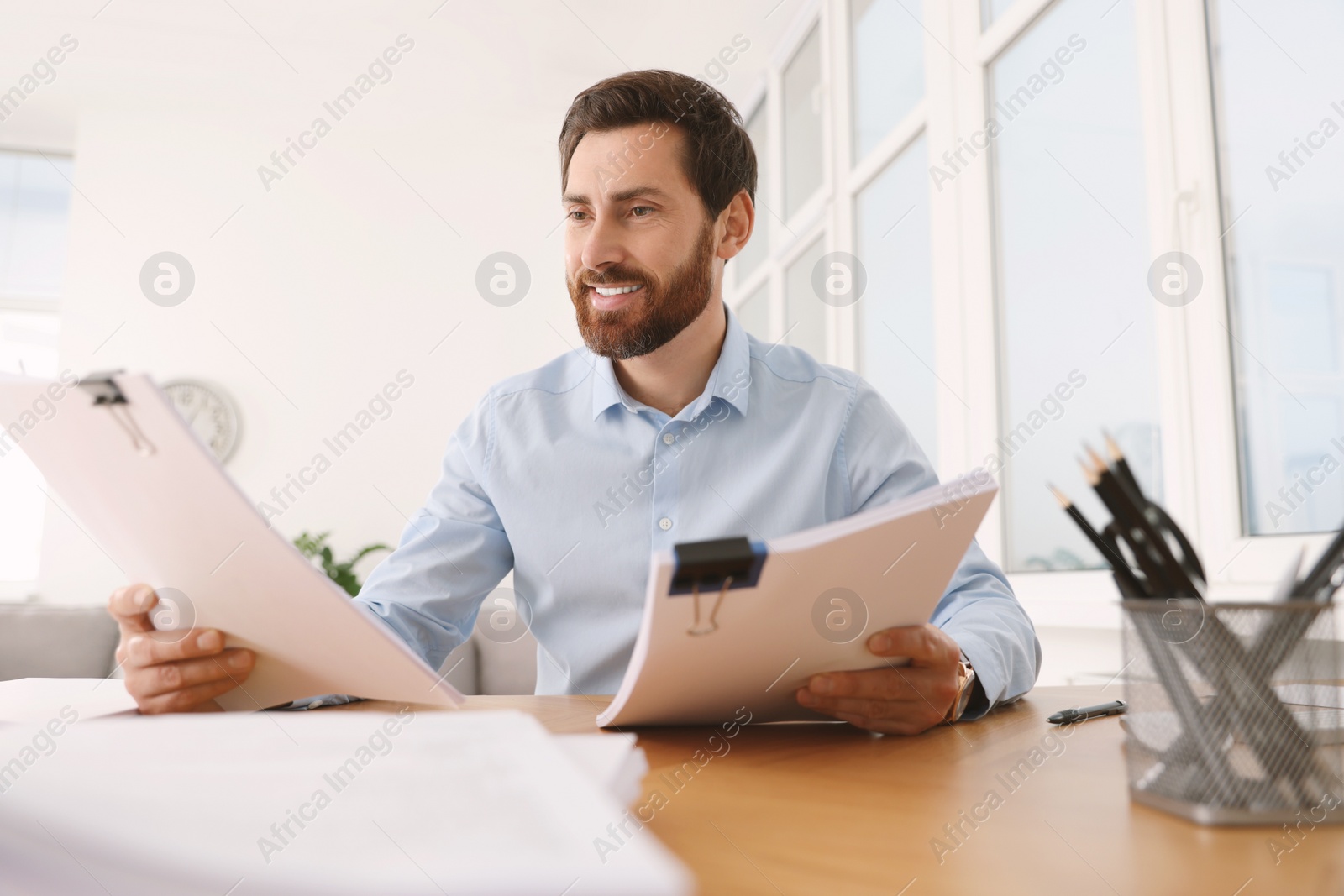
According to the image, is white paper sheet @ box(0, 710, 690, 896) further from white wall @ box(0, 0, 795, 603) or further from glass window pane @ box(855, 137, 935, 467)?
white wall @ box(0, 0, 795, 603)

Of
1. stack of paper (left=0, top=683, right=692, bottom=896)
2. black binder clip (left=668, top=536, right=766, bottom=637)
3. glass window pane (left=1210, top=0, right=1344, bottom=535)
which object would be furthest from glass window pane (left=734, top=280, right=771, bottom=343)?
stack of paper (left=0, top=683, right=692, bottom=896)

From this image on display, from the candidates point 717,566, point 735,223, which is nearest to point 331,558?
point 735,223

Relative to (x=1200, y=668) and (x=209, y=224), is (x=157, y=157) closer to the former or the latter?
(x=209, y=224)

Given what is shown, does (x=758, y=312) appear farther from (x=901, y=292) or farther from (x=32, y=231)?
(x=32, y=231)

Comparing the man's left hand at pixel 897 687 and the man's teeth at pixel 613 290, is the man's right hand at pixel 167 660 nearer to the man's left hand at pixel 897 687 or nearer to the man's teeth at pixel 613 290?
the man's left hand at pixel 897 687

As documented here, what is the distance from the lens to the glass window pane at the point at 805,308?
394 centimetres

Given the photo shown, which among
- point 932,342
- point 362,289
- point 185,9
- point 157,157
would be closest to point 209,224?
point 157,157

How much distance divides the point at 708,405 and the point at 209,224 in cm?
467

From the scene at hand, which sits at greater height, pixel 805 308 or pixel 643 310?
pixel 643 310

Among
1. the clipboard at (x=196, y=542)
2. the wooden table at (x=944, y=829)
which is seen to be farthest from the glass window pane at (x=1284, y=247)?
the clipboard at (x=196, y=542)

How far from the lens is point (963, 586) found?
1.07 metres

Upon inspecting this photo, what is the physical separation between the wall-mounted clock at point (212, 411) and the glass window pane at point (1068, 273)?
13.4 ft

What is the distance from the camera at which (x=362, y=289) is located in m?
5.14

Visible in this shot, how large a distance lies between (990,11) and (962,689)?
99.0 inches
